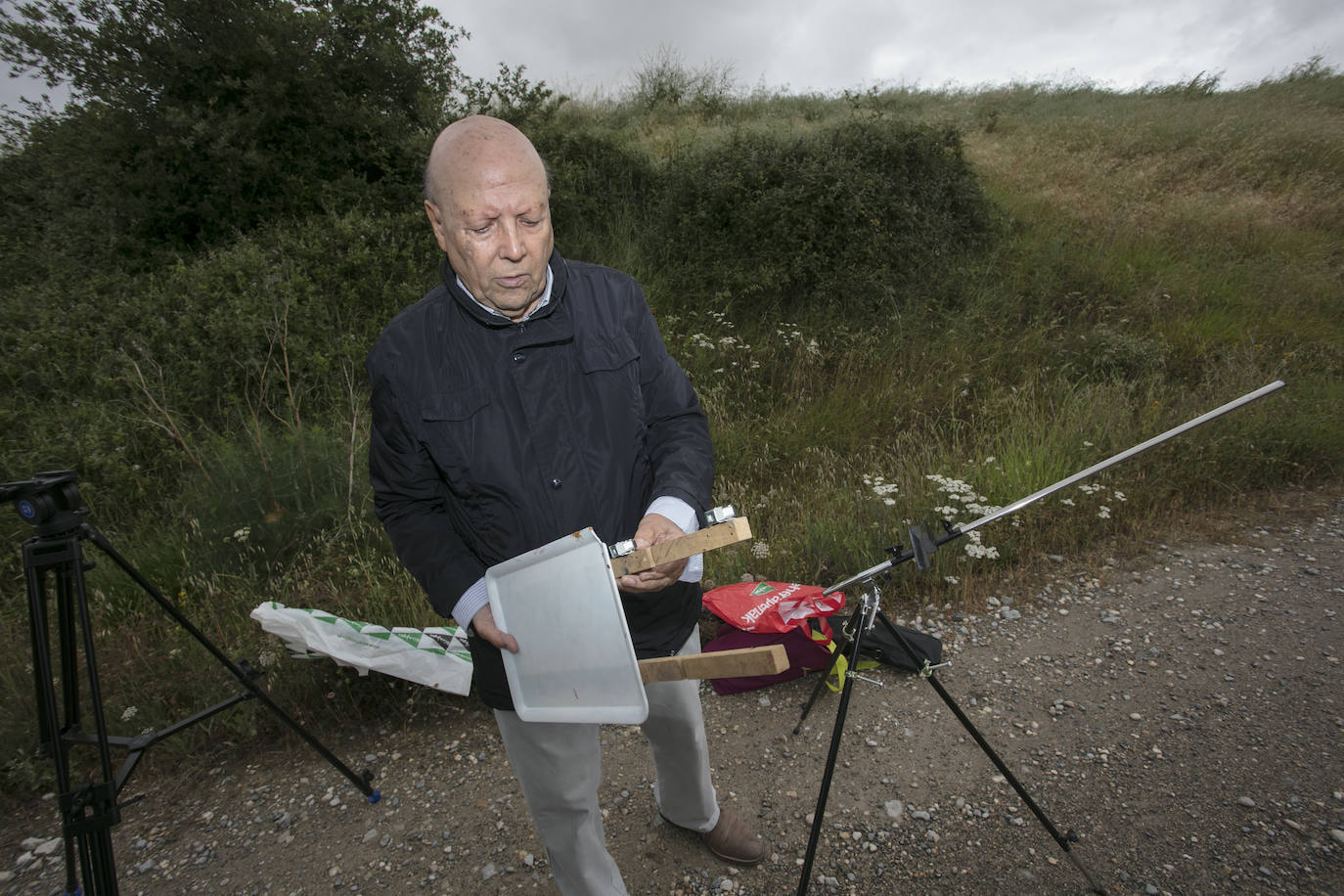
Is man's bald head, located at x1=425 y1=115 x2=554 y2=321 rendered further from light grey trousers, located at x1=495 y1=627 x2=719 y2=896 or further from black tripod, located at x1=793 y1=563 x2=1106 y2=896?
black tripod, located at x1=793 y1=563 x2=1106 y2=896

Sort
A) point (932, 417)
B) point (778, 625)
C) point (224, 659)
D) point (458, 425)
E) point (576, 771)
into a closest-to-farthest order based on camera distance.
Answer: point (458, 425) → point (576, 771) → point (224, 659) → point (778, 625) → point (932, 417)

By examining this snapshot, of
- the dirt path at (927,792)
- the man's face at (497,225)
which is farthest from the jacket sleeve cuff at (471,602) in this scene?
the dirt path at (927,792)

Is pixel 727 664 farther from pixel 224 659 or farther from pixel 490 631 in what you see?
pixel 224 659

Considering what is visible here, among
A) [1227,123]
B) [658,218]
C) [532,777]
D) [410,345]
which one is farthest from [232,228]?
[1227,123]

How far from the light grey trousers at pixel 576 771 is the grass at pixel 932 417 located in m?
1.51

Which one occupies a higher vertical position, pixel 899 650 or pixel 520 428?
pixel 520 428

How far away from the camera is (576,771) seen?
1804mm

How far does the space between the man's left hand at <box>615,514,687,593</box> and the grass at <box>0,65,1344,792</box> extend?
2.06m

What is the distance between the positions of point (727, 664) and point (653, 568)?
14.8 inches

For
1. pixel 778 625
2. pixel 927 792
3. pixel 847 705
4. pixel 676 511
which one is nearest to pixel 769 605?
pixel 778 625

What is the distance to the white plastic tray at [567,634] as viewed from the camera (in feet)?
4.39

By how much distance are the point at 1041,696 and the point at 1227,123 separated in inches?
479

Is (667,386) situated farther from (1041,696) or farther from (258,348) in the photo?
(258,348)

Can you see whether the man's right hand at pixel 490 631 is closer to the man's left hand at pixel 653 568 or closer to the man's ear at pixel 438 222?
the man's left hand at pixel 653 568
